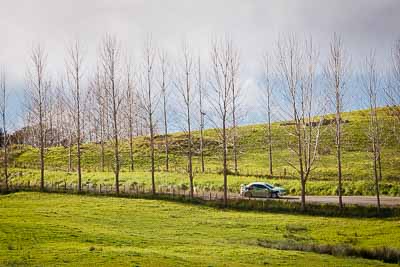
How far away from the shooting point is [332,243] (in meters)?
30.9

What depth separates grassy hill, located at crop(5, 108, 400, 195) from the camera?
60.9 m

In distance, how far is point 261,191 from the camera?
171ft

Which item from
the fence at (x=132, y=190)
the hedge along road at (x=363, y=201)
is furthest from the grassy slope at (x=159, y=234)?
the hedge along road at (x=363, y=201)

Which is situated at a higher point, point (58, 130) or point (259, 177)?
point (58, 130)

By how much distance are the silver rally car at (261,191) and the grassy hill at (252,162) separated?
178 inches

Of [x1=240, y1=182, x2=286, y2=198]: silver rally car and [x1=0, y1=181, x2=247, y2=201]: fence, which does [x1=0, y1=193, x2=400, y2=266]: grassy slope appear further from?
[x1=240, y1=182, x2=286, y2=198]: silver rally car

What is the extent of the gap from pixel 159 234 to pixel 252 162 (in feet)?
178

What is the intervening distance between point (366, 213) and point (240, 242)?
15.4 metres

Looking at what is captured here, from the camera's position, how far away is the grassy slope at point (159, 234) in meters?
22.9

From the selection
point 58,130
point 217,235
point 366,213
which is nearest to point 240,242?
point 217,235

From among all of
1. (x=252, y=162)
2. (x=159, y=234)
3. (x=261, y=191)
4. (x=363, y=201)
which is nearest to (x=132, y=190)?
(x=261, y=191)

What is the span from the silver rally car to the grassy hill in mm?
4518

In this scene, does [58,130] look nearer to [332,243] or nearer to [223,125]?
[223,125]

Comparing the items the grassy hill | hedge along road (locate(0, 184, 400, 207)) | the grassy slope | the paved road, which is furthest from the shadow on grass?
the grassy hill
